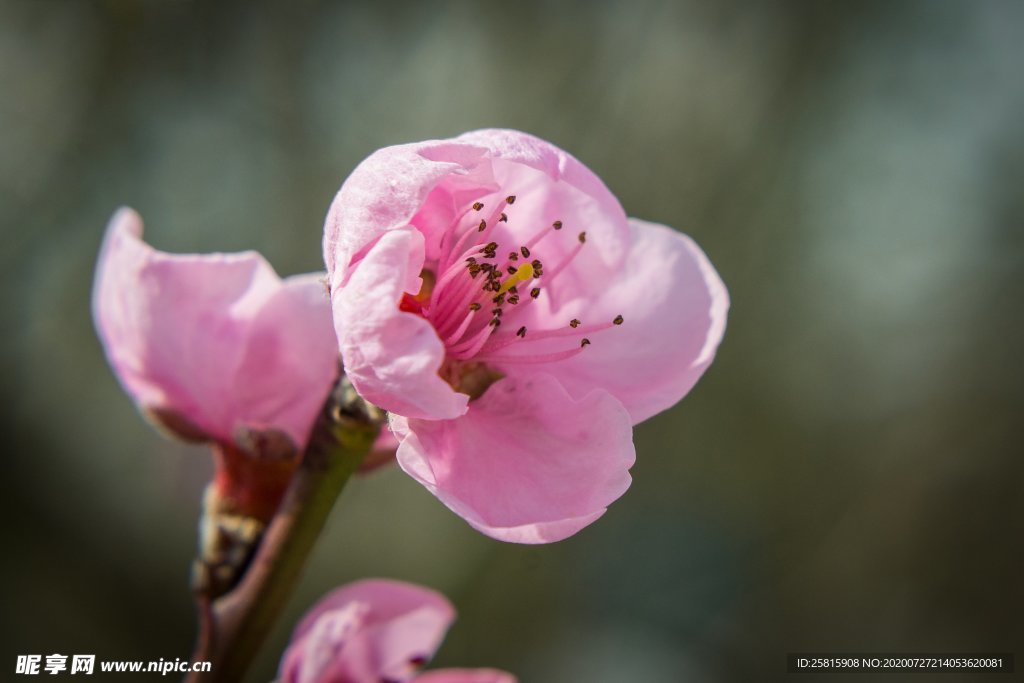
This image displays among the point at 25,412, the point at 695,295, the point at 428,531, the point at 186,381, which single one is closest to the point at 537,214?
the point at 695,295

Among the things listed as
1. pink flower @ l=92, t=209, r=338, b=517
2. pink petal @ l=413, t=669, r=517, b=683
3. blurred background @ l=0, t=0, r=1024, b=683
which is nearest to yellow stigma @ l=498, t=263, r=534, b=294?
pink flower @ l=92, t=209, r=338, b=517

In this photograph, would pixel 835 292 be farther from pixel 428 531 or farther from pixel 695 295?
pixel 695 295

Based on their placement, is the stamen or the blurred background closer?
the stamen

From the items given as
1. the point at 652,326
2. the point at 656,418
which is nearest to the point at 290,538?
the point at 652,326

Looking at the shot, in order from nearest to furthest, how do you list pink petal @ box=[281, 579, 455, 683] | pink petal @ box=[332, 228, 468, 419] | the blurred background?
1. pink petal @ box=[332, 228, 468, 419]
2. pink petal @ box=[281, 579, 455, 683]
3. the blurred background

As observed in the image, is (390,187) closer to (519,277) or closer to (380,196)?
(380,196)

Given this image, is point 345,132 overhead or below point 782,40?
below

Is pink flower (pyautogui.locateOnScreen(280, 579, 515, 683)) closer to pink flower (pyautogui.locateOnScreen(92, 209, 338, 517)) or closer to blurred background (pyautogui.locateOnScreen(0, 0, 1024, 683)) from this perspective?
pink flower (pyautogui.locateOnScreen(92, 209, 338, 517))
